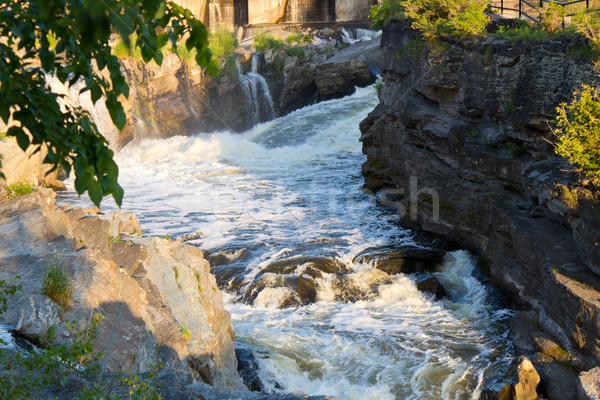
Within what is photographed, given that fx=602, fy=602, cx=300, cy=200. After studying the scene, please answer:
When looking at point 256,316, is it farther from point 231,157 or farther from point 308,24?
point 308,24

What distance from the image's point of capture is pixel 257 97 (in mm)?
24125

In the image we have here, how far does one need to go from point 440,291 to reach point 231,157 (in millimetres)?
11819

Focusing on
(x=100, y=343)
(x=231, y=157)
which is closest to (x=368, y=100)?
(x=231, y=157)

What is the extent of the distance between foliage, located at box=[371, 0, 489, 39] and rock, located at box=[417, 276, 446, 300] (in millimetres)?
5504

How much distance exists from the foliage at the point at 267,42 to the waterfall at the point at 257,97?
167cm

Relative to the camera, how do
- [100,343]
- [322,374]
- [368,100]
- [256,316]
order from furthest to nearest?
[368,100], [256,316], [322,374], [100,343]

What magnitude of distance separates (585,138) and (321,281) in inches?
184

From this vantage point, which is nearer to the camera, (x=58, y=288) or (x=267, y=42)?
(x=58, y=288)

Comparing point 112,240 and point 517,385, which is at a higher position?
point 112,240

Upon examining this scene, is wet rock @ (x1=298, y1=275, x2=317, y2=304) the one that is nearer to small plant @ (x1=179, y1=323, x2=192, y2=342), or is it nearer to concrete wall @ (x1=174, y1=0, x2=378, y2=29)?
small plant @ (x1=179, y1=323, x2=192, y2=342)

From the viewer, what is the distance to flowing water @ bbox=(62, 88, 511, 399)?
7801mm

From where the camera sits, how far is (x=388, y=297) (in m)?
9.80

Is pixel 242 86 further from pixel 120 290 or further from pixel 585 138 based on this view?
pixel 120 290

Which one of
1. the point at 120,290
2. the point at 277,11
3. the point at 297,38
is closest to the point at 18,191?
the point at 120,290
